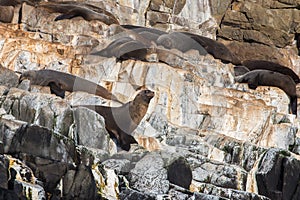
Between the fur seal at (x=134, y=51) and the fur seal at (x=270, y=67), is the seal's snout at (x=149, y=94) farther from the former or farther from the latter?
the fur seal at (x=270, y=67)

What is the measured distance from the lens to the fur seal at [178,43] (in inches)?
1000

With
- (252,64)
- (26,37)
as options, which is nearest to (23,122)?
(26,37)

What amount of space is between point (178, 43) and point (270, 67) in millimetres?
3915

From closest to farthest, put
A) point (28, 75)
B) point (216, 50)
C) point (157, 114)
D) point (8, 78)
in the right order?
point (157, 114) → point (8, 78) → point (28, 75) → point (216, 50)

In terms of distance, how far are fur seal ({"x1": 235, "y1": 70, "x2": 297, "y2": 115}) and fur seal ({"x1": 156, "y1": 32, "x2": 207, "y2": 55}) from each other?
1.89m

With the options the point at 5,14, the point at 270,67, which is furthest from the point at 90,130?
the point at 270,67

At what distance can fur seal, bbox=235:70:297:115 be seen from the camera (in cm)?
2387

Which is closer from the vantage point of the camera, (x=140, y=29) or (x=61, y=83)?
(x=61, y=83)

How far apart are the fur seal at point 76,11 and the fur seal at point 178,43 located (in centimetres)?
193

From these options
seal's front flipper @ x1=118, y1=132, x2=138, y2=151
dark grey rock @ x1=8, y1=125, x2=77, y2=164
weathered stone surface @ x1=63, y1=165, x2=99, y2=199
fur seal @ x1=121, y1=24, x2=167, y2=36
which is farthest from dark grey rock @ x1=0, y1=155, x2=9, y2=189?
fur seal @ x1=121, y1=24, x2=167, y2=36

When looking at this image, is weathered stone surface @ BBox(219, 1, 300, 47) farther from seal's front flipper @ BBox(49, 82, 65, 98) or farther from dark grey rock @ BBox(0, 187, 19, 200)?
dark grey rock @ BBox(0, 187, 19, 200)

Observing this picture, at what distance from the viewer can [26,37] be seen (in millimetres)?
23250

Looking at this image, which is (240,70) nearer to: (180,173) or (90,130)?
(90,130)

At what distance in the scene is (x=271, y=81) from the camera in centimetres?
2445
